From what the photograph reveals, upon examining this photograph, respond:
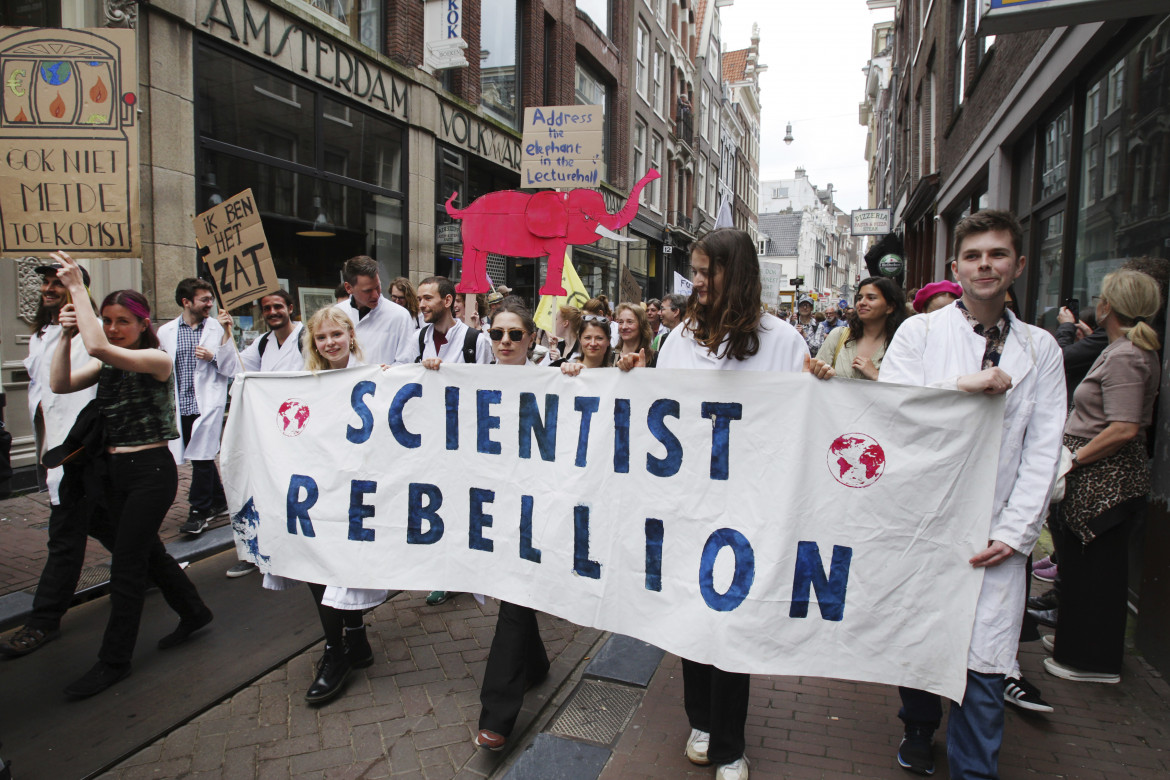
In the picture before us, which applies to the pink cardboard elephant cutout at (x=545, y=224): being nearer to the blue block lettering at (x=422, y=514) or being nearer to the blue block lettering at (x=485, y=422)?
the blue block lettering at (x=485, y=422)

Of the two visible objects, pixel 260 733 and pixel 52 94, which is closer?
pixel 260 733

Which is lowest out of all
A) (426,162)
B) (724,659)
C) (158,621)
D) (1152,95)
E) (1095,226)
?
(158,621)

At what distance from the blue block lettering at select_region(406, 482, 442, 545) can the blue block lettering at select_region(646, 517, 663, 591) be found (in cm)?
105

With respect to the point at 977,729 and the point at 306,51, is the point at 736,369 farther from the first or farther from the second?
the point at 306,51

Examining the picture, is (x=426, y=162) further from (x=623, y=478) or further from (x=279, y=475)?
(x=623, y=478)

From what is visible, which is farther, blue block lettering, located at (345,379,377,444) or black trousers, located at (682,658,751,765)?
blue block lettering, located at (345,379,377,444)

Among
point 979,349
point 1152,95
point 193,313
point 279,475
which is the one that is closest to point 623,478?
point 979,349

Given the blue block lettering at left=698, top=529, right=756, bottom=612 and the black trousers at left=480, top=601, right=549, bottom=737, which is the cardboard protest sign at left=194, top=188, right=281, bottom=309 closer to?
the black trousers at left=480, top=601, right=549, bottom=737

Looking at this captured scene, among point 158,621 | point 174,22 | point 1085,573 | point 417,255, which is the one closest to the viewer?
point 1085,573

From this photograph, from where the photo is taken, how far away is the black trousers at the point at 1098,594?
350 centimetres

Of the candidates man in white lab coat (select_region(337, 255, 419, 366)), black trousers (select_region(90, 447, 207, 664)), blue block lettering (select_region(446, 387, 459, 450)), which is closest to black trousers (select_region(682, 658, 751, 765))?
blue block lettering (select_region(446, 387, 459, 450))

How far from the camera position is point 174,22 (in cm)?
834

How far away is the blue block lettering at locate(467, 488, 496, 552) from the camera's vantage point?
3.34 m

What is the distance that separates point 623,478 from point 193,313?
460cm
